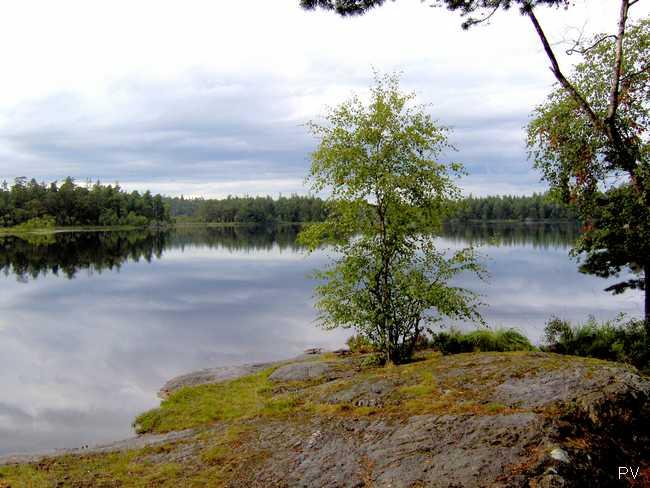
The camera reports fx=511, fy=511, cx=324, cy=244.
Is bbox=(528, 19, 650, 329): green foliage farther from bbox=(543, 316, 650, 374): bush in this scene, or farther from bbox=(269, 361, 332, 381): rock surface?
bbox=(269, 361, 332, 381): rock surface

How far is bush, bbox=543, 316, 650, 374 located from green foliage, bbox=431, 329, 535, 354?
116cm

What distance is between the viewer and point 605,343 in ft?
49.3

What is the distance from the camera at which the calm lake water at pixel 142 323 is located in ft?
60.5

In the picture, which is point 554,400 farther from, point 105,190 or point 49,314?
point 105,190

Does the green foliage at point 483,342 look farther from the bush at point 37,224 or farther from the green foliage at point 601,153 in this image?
the bush at point 37,224

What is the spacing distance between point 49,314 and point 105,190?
169708 mm

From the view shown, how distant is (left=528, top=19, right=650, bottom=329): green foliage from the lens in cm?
1706

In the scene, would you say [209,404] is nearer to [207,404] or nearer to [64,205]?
[207,404]

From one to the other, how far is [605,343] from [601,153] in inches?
293

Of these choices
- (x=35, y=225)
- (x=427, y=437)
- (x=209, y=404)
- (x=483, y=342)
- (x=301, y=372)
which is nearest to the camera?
(x=427, y=437)

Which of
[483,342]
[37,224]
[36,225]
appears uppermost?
[37,224]

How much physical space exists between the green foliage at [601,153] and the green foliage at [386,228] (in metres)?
5.90

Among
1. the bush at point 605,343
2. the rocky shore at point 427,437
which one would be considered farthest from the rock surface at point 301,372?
the bush at point 605,343

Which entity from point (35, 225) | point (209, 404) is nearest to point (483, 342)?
point (209, 404)
